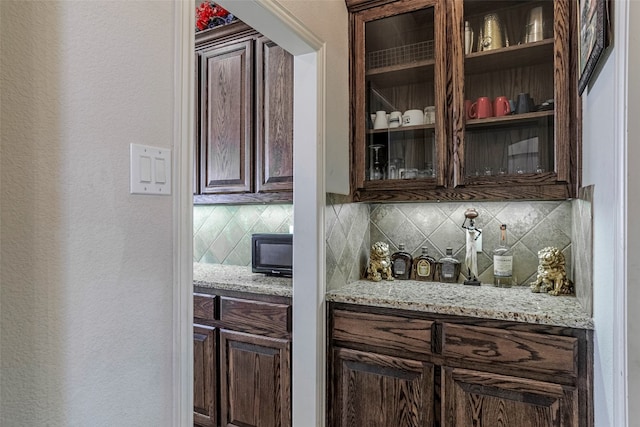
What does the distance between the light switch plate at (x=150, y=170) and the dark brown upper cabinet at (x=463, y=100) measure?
1162mm

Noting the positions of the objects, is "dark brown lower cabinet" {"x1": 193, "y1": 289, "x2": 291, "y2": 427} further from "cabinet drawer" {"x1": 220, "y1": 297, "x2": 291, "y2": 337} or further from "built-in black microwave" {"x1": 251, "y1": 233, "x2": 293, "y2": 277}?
"built-in black microwave" {"x1": 251, "y1": 233, "x2": 293, "y2": 277}

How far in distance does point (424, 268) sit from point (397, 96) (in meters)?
0.95

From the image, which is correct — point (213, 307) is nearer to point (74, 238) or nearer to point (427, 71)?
point (74, 238)

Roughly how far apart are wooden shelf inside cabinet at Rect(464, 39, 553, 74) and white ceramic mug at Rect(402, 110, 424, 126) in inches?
11.3

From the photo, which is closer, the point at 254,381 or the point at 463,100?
the point at 463,100

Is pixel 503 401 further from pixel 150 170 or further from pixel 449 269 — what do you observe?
pixel 150 170

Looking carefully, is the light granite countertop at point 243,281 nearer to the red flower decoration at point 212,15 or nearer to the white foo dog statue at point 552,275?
the white foo dog statue at point 552,275

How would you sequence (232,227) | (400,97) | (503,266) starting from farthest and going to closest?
(232,227) → (400,97) → (503,266)

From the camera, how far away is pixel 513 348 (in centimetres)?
139

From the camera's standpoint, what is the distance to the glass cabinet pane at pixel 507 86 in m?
1.63

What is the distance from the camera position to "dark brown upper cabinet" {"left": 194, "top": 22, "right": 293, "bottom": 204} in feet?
6.88

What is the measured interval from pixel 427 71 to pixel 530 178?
2.36 feet

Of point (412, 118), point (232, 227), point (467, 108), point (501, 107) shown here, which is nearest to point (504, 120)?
point (501, 107)

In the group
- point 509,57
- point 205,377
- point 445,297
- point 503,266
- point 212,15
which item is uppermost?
point 212,15
